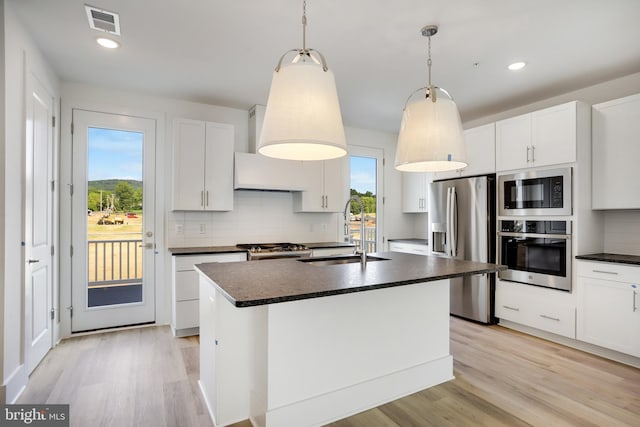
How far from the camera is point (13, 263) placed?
2.27 metres

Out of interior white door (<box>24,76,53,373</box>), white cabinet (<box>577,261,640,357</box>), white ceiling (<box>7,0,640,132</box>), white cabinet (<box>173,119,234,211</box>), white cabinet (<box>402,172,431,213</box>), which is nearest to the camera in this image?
white ceiling (<box>7,0,640,132</box>)

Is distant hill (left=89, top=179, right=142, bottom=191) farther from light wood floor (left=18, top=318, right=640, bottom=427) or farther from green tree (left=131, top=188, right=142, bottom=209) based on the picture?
light wood floor (left=18, top=318, right=640, bottom=427)

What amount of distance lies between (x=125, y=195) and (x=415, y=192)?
A: 12.9ft

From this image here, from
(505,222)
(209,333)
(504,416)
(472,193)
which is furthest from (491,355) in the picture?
(209,333)

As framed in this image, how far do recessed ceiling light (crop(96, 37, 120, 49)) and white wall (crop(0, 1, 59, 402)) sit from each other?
0.46 metres

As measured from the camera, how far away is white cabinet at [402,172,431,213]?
5.17 metres

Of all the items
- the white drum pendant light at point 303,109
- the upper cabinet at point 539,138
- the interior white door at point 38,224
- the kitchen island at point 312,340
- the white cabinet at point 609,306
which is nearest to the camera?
the white drum pendant light at point 303,109

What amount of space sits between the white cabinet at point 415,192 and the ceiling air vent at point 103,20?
3.98 metres

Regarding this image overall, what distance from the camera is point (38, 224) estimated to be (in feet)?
9.27

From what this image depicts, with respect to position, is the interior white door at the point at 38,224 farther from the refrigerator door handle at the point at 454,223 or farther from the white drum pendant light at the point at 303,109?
the refrigerator door handle at the point at 454,223

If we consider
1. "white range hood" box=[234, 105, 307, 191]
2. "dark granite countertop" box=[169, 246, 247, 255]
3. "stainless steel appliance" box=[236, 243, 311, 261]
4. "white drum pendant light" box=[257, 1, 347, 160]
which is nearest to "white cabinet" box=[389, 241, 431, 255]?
"stainless steel appliance" box=[236, 243, 311, 261]

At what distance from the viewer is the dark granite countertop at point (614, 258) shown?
113 inches

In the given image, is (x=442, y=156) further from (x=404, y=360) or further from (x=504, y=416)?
(x=504, y=416)

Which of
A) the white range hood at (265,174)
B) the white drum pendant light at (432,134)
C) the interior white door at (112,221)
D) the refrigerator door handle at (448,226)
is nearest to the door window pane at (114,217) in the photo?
the interior white door at (112,221)
